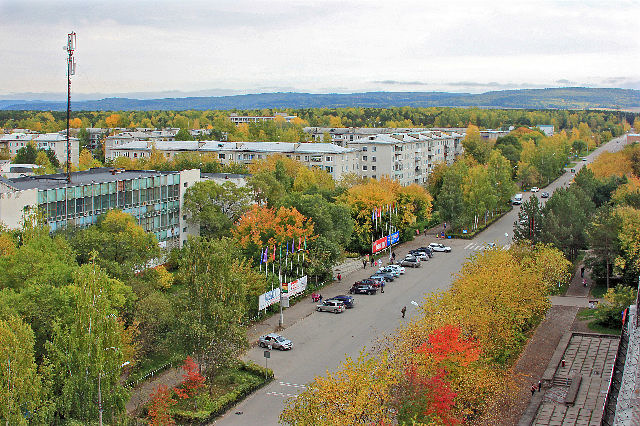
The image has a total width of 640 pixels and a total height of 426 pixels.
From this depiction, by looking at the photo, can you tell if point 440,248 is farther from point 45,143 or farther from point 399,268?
point 45,143

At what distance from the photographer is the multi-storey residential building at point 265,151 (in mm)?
80250

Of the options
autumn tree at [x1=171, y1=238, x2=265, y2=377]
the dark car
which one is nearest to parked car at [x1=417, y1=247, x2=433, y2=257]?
the dark car

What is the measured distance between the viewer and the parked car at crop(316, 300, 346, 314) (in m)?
40.2

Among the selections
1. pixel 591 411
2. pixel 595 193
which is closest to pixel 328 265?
pixel 591 411

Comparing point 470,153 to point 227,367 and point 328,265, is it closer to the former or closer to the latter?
point 328,265

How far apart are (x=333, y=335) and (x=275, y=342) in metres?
3.52

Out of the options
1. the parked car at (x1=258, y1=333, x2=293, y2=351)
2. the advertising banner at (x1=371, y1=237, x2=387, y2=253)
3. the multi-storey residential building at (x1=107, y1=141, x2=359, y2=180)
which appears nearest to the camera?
the parked car at (x1=258, y1=333, x2=293, y2=351)

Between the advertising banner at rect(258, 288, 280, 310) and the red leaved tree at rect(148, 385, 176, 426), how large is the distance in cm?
1270

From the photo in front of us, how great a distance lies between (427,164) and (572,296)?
52626 millimetres

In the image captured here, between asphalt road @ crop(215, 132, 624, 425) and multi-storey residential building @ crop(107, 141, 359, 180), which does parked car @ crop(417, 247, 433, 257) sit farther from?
multi-storey residential building @ crop(107, 141, 359, 180)

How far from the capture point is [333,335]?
36062mm

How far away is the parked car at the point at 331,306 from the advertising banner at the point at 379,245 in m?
14.4

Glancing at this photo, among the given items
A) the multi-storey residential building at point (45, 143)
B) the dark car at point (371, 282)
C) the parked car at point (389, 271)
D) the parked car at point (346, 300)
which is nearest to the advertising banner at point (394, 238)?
the parked car at point (389, 271)

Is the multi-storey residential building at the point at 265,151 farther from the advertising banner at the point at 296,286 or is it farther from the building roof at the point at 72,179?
the advertising banner at the point at 296,286
